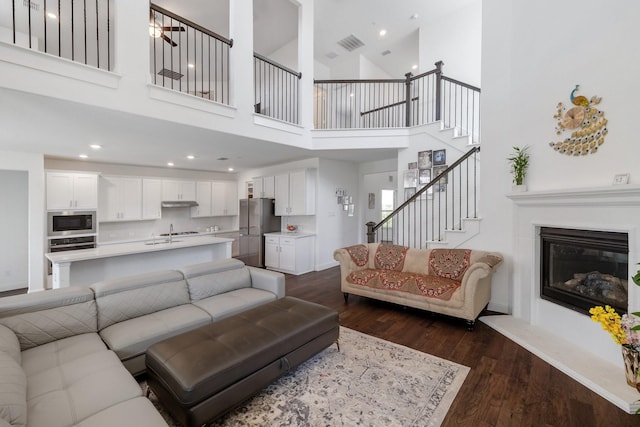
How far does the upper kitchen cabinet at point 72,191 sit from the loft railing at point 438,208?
571 cm

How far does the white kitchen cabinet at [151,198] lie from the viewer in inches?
252

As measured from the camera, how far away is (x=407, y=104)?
5152 millimetres

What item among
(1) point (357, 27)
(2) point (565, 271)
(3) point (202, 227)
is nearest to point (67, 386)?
(2) point (565, 271)

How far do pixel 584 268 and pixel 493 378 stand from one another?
162cm

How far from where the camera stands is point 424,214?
16.2ft

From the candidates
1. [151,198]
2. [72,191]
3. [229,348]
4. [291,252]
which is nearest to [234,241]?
[151,198]

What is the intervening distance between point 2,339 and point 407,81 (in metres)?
5.99

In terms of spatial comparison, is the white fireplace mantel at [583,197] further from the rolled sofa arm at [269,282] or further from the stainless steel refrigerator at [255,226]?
the stainless steel refrigerator at [255,226]

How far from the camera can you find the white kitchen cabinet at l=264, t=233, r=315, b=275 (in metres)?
5.79

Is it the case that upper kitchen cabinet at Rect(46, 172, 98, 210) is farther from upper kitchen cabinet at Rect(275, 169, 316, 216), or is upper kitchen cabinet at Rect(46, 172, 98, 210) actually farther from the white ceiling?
upper kitchen cabinet at Rect(275, 169, 316, 216)

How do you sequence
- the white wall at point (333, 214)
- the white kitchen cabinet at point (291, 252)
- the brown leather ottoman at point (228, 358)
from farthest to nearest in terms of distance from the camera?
the white wall at point (333, 214)
the white kitchen cabinet at point (291, 252)
the brown leather ottoman at point (228, 358)

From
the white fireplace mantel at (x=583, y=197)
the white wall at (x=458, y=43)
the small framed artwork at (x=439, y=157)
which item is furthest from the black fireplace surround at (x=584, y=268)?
the white wall at (x=458, y=43)

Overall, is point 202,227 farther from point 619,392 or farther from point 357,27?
point 619,392

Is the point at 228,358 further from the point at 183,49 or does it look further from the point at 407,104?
the point at 183,49
